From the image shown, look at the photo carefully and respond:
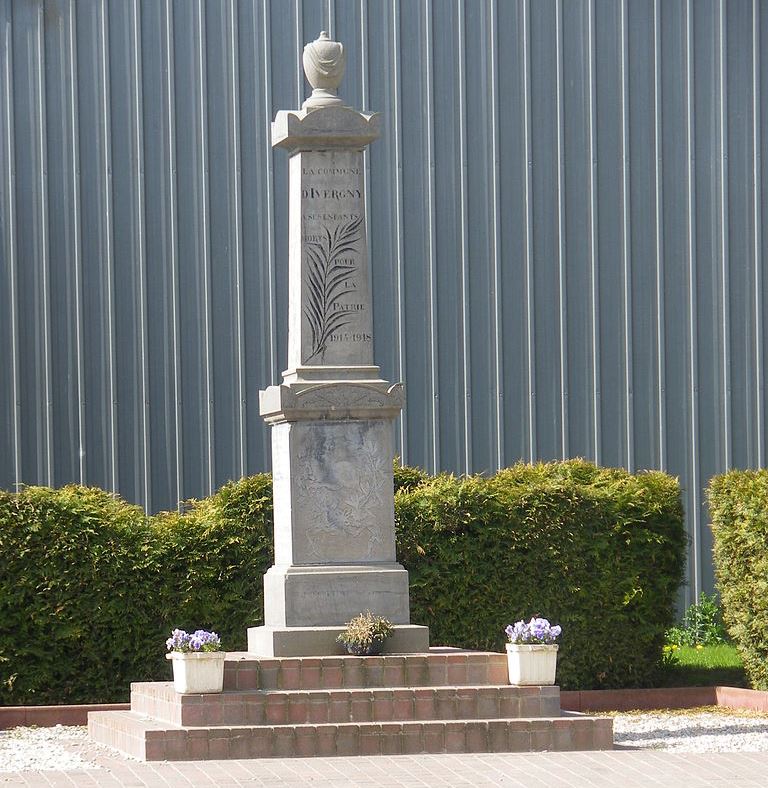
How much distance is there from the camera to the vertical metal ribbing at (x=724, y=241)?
59.5 ft

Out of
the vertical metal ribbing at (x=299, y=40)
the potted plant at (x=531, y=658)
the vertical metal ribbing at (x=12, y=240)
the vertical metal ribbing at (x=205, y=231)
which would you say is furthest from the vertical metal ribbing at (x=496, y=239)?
the potted plant at (x=531, y=658)

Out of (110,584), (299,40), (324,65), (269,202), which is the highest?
(299,40)

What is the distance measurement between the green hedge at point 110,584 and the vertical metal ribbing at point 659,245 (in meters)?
5.66

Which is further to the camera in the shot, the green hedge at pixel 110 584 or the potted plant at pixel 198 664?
the green hedge at pixel 110 584

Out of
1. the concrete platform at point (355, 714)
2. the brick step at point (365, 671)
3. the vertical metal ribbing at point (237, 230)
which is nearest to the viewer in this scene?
the concrete platform at point (355, 714)

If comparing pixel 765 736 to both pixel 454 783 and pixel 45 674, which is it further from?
pixel 45 674

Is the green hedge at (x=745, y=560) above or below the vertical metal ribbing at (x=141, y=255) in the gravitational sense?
below

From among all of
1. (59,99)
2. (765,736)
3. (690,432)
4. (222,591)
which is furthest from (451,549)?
(59,99)

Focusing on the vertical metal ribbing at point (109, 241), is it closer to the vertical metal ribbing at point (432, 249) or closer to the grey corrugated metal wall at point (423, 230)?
the grey corrugated metal wall at point (423, 230)

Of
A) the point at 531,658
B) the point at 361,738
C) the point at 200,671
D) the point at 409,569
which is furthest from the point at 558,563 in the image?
the point at 200,671

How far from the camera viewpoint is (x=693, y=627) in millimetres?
17703

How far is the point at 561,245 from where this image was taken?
18000 mm

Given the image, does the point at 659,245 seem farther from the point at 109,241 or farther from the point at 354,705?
the point at 354,705

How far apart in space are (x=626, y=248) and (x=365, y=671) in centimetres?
803
